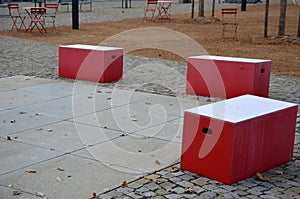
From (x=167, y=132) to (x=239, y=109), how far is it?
1.55m

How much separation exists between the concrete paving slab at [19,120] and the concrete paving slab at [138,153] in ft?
4.14

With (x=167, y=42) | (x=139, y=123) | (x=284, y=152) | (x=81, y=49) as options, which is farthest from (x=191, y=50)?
(x=284, y=152)

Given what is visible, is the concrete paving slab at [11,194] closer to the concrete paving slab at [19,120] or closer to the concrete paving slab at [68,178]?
the concrete paving slab at [68,178]

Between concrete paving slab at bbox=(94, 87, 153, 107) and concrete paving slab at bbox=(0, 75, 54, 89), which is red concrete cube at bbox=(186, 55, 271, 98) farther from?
concrete paving slab at bbox=(0, 75, 54, 89)

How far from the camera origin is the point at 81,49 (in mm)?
10938

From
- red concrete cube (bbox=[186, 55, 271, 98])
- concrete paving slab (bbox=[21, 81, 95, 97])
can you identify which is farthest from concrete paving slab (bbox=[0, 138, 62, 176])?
red concrete cube (bbox=[186, 55, 271, 98])

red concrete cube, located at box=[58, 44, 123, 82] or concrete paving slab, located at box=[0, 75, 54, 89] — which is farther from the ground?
red concrete cube, located at box=[58, 44, 123, 82]

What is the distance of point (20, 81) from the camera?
424 inches

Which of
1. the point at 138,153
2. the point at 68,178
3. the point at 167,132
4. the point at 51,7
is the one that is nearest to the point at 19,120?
the point at 167,132

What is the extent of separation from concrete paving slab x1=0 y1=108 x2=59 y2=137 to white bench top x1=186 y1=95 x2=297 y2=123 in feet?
8.56

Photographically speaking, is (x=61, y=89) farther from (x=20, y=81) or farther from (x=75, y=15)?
(x=75, y=15)

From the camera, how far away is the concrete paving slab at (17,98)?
28.8 feet

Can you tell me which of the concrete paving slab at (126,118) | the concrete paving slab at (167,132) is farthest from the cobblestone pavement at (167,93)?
the concrete paving slab at (126,118)

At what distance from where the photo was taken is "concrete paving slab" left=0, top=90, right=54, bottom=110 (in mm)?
8773
